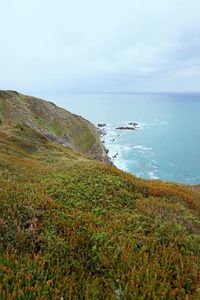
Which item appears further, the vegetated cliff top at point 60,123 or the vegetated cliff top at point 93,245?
the vegetated cliff top at point 60,123

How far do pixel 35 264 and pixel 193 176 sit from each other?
97158 millimetres

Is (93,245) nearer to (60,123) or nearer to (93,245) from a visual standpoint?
→ (93,245)

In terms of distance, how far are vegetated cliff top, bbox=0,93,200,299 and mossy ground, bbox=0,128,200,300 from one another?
0.08 feet

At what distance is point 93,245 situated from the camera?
8.82 m

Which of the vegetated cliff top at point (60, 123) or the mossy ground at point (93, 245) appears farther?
the vegetated cliff top at point (60, 123)

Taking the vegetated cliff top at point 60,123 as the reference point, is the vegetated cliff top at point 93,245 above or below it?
below

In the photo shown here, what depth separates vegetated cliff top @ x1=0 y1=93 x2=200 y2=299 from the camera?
680cm

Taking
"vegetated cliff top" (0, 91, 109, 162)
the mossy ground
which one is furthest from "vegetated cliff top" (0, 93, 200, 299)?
"vegetated cliff top" (0, 91, 109, 162)

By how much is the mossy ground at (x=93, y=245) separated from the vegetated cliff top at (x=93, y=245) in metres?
0.02

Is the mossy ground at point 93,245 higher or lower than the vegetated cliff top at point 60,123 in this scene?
lower

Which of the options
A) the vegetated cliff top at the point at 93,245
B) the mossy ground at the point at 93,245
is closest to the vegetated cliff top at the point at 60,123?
the vegetated cliff top at the point at 93,245

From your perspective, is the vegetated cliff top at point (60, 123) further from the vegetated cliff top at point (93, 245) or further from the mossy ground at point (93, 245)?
the mossy ground at point (93, 245)

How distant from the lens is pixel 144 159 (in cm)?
12169

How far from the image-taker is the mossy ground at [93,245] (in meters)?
6.79
